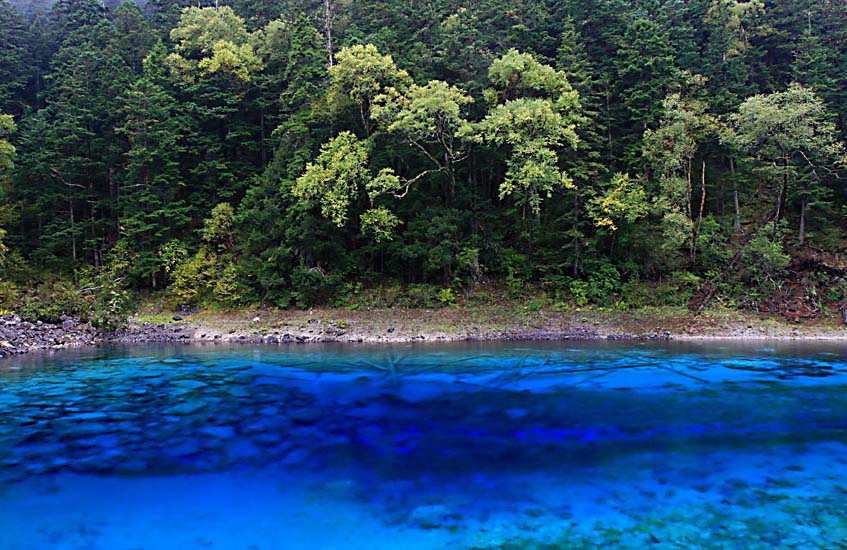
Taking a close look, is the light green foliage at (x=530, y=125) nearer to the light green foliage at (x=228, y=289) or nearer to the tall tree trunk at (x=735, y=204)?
the tall tree trunk at (x=735, y=204)

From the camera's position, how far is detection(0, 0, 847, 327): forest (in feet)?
74.1

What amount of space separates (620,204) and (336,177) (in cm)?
1219

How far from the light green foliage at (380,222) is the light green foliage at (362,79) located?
165 inches

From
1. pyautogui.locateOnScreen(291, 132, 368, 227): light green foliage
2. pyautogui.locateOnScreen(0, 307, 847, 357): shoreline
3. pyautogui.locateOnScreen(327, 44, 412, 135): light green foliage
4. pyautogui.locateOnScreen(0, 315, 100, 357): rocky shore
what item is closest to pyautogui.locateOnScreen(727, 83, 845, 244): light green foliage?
pyautogui.locateOnScreen(0, 307, 847, 357): shoreline

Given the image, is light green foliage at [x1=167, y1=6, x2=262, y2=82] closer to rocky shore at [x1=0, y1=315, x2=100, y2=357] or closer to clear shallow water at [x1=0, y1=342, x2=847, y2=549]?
rocky shore at [x1=0, y1=315, x2=100, y2=357]

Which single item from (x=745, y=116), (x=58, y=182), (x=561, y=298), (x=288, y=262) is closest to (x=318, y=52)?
(x=288, y=262)

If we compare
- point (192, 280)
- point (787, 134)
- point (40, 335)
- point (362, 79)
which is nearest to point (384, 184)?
point (362, 79)

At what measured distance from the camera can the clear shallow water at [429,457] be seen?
5512 mm

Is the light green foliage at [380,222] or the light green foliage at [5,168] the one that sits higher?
the light green foliage at [5,168]

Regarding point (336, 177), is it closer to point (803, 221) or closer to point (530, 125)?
point (530, 125)

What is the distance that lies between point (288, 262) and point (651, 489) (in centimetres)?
2057

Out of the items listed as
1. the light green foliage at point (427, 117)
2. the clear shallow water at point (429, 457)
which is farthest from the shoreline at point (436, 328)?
the light green foliage at point (427, 117)

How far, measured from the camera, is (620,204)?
22469mm

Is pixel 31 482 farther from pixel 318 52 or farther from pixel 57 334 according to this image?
pixel 318 52
